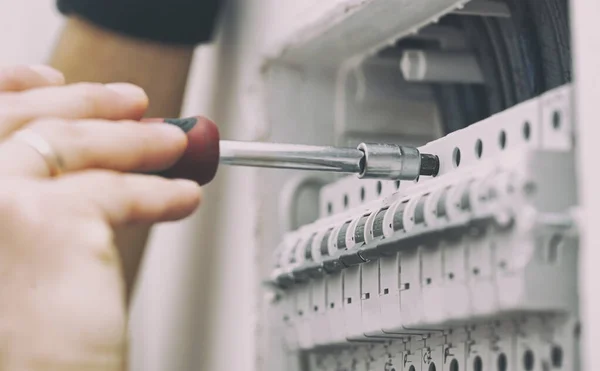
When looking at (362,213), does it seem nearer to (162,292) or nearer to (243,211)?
(243,211)

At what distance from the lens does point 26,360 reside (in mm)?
398

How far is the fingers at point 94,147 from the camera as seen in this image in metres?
0.43

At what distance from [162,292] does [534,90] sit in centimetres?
52

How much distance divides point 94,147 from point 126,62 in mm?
431

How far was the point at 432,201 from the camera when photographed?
490 mm

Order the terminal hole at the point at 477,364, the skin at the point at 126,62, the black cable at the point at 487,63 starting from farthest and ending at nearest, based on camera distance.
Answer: the skin at the point at 126,62 < the black cable at the point at 487,63 < the terminal hole at the point at 477,364

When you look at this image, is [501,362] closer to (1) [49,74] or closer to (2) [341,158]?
(2) [341,158]

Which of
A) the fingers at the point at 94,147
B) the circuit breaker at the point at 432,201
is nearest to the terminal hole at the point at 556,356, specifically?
the circuit breaker at the point at 432,201

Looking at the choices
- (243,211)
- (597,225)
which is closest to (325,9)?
(243,211)

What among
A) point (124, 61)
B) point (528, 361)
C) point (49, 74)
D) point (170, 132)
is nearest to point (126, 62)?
point (124, 61)

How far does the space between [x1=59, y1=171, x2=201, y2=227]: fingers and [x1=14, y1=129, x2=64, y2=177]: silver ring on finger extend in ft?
0.03

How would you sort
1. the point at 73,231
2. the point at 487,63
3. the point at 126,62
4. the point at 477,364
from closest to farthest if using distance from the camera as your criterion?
the point at 73,231 < the point at 477,364 < the point at 487,63 < the point at 126,62

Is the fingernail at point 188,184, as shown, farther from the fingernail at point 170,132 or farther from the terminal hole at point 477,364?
the terminal hole at point 477,364

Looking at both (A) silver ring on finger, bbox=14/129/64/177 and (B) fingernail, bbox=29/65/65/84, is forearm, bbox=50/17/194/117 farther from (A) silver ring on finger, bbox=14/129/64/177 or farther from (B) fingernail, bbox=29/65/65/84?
(A) silver ring on finger, bbox=14/129/64/177
